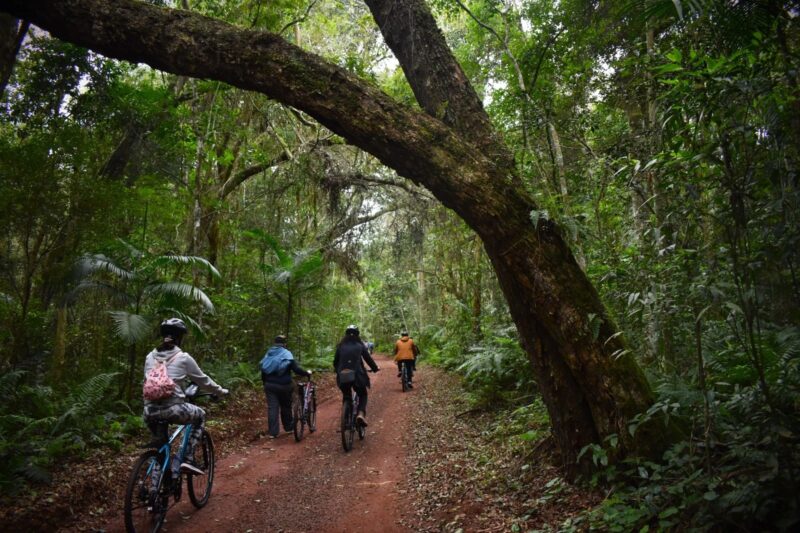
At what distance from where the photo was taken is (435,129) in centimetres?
442

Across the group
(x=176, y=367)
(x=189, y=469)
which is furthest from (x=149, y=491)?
(x=176, y=367)

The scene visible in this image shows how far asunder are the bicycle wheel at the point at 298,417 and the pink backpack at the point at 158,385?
400 cm

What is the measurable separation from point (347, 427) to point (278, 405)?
167 centimetres

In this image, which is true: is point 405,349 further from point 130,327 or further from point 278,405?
point 130,327

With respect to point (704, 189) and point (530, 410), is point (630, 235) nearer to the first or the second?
point (704, 189)

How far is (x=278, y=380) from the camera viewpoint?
8273mm

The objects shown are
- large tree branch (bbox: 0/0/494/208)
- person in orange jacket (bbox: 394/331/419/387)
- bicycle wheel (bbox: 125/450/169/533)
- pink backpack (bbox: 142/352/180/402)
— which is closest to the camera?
bicycle wheel (bbox: 125/450/169/533)

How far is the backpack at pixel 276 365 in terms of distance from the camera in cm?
821

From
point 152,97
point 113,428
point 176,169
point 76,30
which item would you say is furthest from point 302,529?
point 176,169

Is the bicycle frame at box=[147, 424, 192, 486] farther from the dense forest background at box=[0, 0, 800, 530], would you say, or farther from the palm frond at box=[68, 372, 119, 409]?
the palm frond at box=[68, 372, 119, 409]

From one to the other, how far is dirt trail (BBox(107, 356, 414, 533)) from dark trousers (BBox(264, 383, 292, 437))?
0.85 ft

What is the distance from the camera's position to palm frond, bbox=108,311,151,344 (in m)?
7.16

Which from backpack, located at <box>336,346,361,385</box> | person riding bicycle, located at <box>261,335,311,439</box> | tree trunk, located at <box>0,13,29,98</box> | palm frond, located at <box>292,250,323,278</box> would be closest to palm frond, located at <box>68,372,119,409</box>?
person riding bicycle, located at <box>261,335,311,439</box>

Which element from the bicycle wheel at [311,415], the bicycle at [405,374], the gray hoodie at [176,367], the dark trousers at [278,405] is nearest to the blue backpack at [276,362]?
the dark trousers at [278,405]
